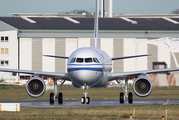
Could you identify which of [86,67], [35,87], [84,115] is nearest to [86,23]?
[35,87]

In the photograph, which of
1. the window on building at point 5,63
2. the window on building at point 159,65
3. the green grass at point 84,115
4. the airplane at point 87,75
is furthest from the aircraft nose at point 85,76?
the window on building at point 5,63

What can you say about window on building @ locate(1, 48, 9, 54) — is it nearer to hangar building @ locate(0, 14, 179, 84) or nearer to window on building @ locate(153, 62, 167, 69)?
hangar building @ locate(0, 14, 179, 84)

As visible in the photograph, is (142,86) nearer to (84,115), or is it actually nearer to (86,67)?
(86,67)

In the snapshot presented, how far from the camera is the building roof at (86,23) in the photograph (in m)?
89.0

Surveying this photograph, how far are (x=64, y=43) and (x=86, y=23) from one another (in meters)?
9.27

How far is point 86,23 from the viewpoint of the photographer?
93.8m

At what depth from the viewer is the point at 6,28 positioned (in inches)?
3482

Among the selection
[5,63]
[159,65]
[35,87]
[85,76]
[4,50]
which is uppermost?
[4,50]

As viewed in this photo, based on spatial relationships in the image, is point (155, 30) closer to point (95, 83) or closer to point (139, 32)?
point (139, 32)

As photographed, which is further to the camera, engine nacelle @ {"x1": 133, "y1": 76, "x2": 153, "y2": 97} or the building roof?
the building roof

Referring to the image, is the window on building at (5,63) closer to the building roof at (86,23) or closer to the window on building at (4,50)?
the window on building at (4,50)

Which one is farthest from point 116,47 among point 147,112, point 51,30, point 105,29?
point 147,112

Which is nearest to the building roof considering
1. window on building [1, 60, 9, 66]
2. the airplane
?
window on building [1, 60, 9, 66]

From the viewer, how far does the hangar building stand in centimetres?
8756
